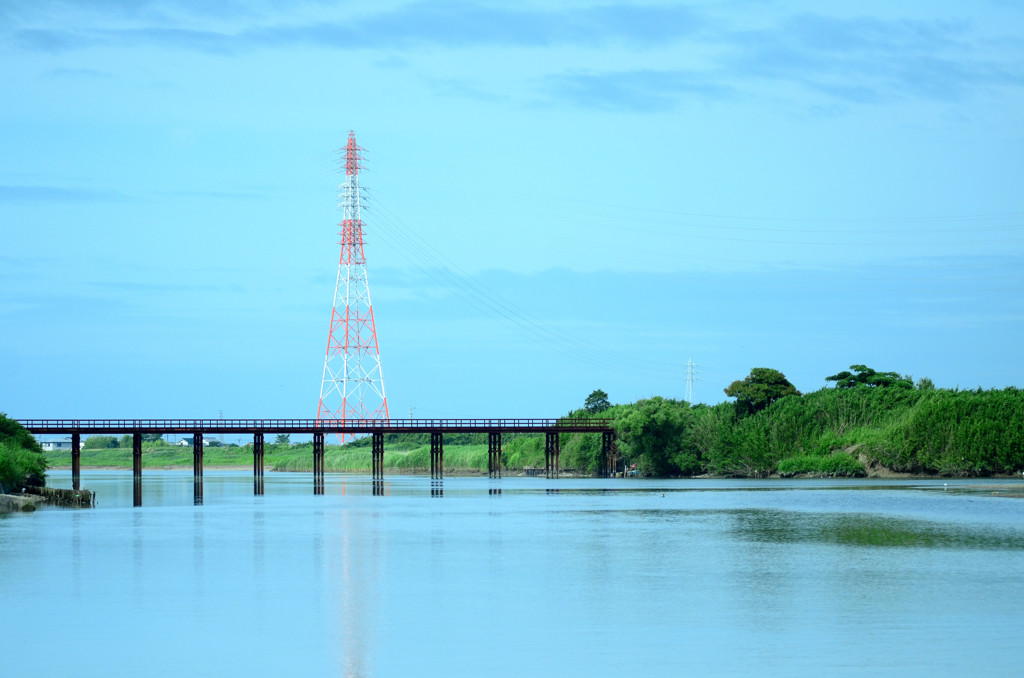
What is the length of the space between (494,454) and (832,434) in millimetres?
35796

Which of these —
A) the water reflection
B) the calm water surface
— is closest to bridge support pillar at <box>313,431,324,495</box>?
the calm water surface

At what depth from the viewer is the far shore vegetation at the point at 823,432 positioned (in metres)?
87.2

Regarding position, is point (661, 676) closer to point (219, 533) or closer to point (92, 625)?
point (92, 625)

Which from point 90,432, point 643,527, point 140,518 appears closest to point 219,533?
point 140,518

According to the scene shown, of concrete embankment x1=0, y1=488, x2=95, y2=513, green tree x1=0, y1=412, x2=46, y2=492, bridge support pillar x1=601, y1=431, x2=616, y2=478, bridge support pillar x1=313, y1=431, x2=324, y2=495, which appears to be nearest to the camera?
concrete embankment x1=0, y1=488, x2=95, y2=513

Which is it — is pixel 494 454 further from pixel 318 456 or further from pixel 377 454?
pixel 318 456

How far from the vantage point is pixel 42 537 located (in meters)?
44.5

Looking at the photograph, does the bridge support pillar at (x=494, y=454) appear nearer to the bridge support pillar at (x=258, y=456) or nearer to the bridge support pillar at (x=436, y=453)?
the bridge support pillar at (x=436, y=453)

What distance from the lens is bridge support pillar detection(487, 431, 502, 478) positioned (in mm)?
115875

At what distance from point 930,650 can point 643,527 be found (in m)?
27.8

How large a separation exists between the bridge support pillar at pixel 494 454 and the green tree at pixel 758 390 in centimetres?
2147

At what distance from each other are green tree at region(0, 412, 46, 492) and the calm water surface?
6514 mm

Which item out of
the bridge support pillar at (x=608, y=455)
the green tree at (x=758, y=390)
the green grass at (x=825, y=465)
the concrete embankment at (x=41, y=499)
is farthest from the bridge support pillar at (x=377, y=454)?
the concrete embankment at (x=41, y=499)

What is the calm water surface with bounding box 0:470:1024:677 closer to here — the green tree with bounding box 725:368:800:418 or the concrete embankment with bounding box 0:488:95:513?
the concrete embankment with bounding box 0:488:95:513
